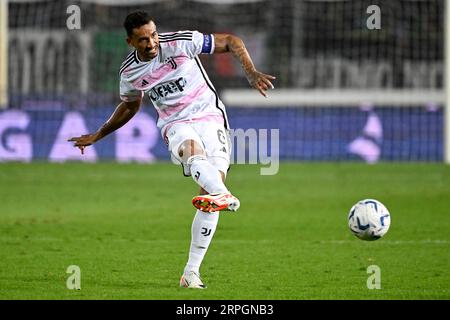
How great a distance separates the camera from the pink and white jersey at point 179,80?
30.1ft

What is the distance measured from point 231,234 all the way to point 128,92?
4.23m


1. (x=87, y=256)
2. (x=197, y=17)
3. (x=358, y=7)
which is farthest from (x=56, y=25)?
(x=87, y=256)

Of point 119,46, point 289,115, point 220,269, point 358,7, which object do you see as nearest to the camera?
point 220,269

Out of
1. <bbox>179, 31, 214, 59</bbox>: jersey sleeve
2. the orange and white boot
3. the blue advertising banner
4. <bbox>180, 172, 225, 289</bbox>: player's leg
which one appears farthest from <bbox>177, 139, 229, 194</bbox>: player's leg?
the blue advertising banner

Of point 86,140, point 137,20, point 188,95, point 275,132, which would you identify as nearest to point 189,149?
point 188,95

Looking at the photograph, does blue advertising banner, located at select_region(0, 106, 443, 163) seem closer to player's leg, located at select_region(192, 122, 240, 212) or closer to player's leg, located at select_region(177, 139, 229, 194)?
player's leg, located at select_region(192, 122, 240, 212)

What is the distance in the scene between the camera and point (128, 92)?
9.55 m

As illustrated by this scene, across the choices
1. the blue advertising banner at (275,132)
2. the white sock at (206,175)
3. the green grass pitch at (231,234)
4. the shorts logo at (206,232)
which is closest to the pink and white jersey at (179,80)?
the white sock at (206,175)

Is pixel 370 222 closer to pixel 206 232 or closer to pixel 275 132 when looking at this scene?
pixel 206 232

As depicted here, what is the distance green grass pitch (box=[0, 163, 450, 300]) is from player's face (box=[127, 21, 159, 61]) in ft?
6.19

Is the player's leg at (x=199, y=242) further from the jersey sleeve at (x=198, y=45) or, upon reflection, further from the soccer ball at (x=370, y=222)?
→ the soccer ball at (x=370, y=222)
